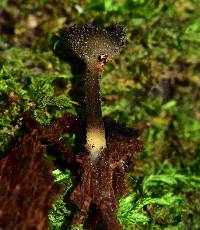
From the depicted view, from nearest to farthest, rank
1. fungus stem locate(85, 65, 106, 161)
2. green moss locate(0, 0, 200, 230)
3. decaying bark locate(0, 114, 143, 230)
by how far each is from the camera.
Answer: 1. decaying bark locate(0, 114, 143, 230)
2. fungus stem locate(85, 65, 106, 161)
3. green moss locate(0, 0, 200, 230)

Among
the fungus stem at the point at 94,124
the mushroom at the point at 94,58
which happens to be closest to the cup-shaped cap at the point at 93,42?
the mushroom at the point at 94,58

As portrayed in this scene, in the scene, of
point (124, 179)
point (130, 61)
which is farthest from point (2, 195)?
point (130, 61)

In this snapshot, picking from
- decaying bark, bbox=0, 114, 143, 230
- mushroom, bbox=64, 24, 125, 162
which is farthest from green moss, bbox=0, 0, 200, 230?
mushroom, bbox=64, 24, 125, 162

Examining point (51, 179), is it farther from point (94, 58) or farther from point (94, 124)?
point (94, 58)

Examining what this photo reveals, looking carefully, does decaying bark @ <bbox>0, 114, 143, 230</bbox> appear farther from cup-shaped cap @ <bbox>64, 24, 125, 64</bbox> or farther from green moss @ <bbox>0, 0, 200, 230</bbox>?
cup-shaped cap @ <bbox>64, 24, 125, 64</bbox>

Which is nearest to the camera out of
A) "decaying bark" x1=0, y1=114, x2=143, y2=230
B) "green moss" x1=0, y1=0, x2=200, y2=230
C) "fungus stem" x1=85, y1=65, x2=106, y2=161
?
"decaying bark" x1=0, y1=114, x2=143, y2=230

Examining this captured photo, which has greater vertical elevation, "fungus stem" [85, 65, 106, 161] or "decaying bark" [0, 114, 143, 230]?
"fungus stem" [85, 65, 106, 161]

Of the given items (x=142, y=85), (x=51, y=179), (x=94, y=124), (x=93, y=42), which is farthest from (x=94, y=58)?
(x=142, y=85)

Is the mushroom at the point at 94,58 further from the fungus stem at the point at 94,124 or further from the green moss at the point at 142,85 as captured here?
the green moss at the point at 142,85
